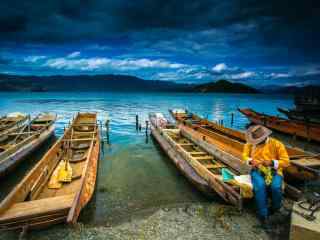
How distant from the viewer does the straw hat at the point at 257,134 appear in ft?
16.4

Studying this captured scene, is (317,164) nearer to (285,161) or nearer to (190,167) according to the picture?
(285,161)

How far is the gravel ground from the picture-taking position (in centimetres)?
485

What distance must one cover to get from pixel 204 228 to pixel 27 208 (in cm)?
474

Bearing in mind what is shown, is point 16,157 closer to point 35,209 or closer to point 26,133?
point 26,133

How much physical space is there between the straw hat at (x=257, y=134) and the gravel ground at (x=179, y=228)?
2270 millimetres

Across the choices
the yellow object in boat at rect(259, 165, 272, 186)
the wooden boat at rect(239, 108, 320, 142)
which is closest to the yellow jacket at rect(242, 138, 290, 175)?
the yellow object in boat at rect(259, 165, 272, 186)

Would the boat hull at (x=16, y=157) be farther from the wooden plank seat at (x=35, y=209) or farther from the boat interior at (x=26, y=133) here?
the wooden plank seat at (x=35, y=209)

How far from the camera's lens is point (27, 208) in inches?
197

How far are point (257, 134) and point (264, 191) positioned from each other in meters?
1.52

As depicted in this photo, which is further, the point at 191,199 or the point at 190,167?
the point at 190,167

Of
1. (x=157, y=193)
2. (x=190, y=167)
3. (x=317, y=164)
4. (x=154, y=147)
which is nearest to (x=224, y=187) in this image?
(x=190, y=167)

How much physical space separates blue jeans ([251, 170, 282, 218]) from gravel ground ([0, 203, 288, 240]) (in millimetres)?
481

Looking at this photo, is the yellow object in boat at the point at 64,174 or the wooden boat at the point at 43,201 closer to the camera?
the wooden boat at the point at 43,201

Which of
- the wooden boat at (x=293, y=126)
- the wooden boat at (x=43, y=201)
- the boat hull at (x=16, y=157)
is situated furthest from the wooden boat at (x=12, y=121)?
the wooden boat at (x=293, y=126)
